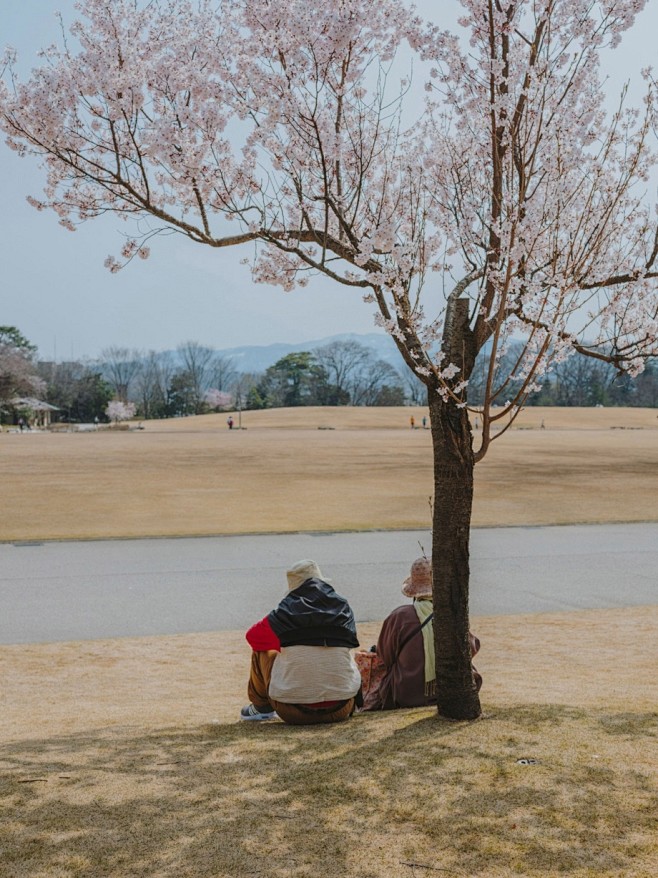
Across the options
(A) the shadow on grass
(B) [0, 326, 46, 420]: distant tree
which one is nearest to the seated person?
(A) the shadow on grass

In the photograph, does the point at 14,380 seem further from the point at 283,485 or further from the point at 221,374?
the point at 221,374

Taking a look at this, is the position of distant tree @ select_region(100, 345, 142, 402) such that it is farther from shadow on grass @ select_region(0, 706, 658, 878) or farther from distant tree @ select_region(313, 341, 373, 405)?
shadow on grass @ select_region(0, 706, 658, 878)

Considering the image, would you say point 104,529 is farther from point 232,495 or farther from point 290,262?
point 290,262

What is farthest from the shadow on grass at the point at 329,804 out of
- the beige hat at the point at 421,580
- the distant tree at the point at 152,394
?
the distant tree at the point at 152,394

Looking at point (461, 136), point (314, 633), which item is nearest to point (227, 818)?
point (314, 633)

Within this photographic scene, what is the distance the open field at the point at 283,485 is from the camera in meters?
19.5

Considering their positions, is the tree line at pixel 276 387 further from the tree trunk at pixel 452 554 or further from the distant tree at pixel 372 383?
the tree trunk at pixel 452 554

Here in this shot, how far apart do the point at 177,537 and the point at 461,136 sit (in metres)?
11.8

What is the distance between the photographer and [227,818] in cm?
384

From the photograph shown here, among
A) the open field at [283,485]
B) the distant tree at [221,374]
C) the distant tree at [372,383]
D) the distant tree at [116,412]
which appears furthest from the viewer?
the distant tree at [221,374]

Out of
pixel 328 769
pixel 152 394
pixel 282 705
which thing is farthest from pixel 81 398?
pixel 328 769

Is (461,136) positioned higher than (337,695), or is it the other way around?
(461,136)

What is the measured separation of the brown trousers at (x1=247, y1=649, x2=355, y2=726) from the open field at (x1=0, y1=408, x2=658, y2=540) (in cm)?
1174

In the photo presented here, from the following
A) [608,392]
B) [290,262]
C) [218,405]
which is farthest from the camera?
[218,405]
